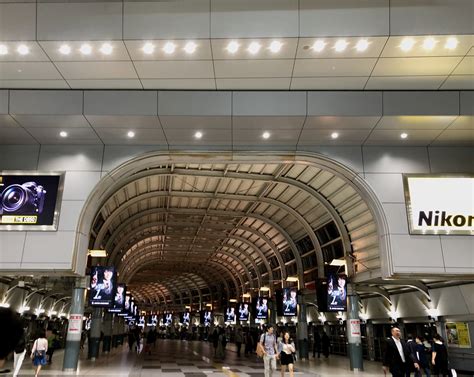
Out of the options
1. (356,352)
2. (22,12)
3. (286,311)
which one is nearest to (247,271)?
(286,311)

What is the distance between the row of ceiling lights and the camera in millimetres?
10406

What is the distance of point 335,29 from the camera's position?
10.2 metres

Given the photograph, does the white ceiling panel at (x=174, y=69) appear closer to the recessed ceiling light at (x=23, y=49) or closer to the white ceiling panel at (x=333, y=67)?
the white ceiling panel at (x=333, y=67)

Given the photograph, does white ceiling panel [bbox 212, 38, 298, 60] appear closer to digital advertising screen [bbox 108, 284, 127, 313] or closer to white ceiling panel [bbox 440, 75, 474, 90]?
white ceiling panel [bbox 440, 75, 474, 90]

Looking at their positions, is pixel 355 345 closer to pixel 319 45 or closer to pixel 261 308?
pixel 319 45

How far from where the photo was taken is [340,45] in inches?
416

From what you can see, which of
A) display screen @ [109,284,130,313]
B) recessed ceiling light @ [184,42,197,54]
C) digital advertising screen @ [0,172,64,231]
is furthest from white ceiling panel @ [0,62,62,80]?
display screen @ [109,284,130,313]

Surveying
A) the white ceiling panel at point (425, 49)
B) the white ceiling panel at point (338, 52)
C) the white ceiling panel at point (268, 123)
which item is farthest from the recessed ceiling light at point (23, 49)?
the white ceiling panel at point (425, 49)

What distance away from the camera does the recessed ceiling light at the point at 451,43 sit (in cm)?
1023

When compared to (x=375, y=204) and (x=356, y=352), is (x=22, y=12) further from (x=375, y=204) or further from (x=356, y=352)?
(x=356, y=352)

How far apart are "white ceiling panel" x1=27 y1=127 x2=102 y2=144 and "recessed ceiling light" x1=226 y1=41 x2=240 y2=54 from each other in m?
5.47

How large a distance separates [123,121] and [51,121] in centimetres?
218

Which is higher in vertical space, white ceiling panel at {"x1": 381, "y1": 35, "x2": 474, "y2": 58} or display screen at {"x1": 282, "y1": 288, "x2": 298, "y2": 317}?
white ceiling panel at {"x1": 381, "y1": 35, "x2": 474, "y2": 58}

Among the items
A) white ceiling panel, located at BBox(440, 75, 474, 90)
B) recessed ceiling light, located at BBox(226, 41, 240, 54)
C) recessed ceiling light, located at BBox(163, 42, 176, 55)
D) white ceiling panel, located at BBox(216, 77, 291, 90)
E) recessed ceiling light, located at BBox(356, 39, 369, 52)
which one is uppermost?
white ceiling panel, located at BBox(216, 77, 291, 90)
